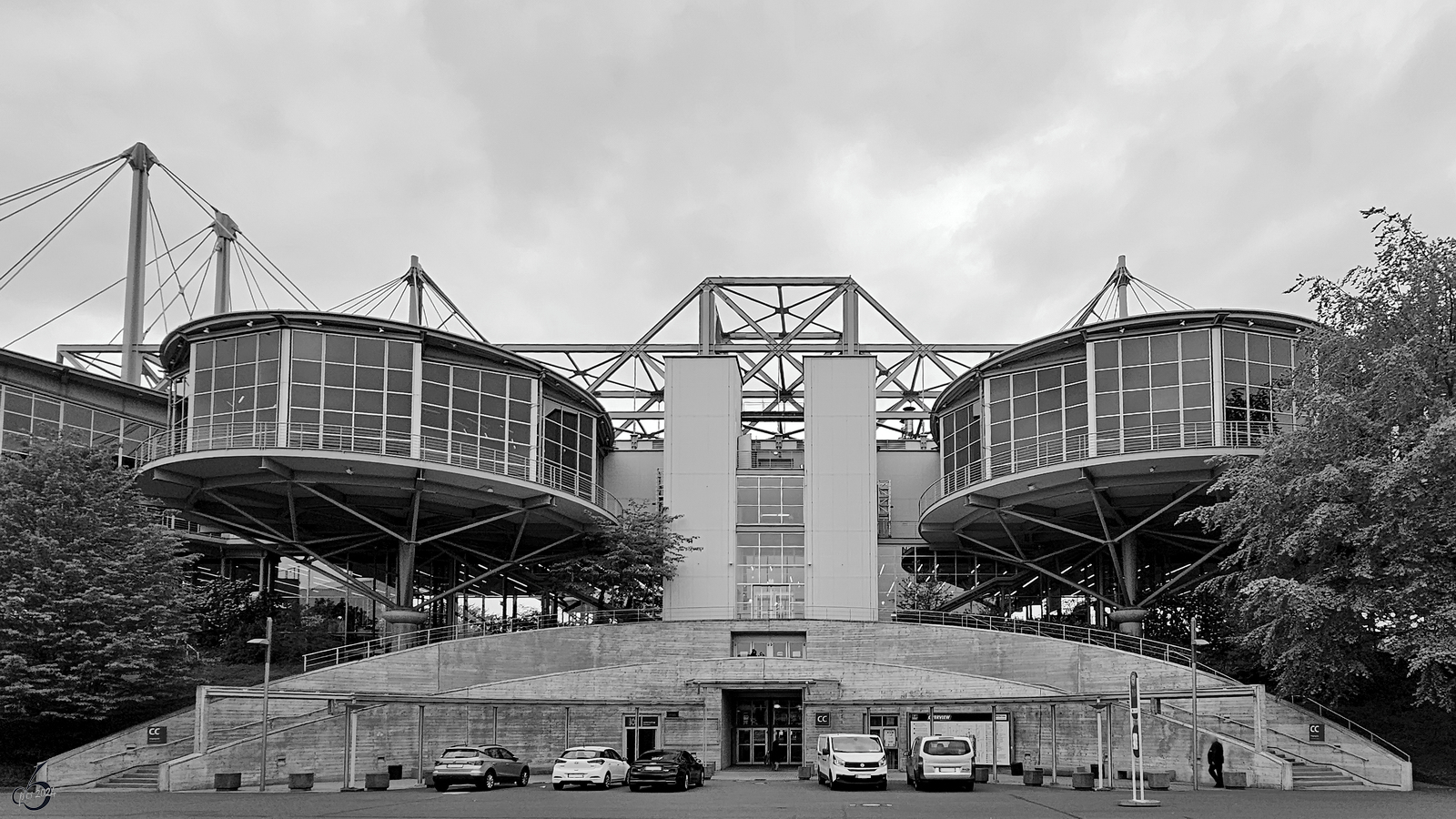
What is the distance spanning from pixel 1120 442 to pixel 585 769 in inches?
1024

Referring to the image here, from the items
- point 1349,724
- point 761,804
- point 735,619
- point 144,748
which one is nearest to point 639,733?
point 735,619

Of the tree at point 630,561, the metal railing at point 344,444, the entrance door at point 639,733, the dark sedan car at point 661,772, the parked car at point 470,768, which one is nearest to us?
the dark sedan car at point 661,772

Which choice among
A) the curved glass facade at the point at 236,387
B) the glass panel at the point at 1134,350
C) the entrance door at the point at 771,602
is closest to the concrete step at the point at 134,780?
the curved glass facade at the point at 236,387

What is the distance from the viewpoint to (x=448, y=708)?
46719 millimetres

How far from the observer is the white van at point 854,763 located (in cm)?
3581

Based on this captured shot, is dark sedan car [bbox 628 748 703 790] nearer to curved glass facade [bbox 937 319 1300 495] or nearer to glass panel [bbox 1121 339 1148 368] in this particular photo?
curved glass facade [bbox 937 319 1300 495]

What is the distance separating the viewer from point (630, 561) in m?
58.4

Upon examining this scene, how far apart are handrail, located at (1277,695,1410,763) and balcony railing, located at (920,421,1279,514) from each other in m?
8.93

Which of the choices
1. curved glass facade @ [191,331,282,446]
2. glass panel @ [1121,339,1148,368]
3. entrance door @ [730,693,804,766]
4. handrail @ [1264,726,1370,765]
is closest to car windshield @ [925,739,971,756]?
Answer: handrail @ [1264,726,1370,765]

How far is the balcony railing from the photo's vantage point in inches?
1996

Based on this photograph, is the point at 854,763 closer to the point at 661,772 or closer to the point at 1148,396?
the point at 661,772

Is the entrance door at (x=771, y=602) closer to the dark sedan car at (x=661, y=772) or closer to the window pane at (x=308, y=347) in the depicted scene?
the window pane at (x=308, y=347)

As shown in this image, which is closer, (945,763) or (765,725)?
(945,763)

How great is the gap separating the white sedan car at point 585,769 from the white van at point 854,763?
619 centimetres
